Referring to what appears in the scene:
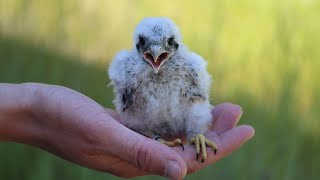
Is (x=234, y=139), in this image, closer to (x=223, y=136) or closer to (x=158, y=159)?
(x=223, y=136)

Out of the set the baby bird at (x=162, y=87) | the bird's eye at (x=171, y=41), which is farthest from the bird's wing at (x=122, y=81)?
the bird's eye at (x=171, y=41)

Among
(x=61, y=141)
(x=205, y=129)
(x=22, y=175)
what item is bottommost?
(x=22, y=175)

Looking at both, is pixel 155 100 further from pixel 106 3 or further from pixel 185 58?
pixel 106 3

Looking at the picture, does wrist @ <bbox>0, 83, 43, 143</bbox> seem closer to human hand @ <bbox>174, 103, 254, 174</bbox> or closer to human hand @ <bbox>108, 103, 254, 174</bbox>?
human hand @ <bbox>108, 103, 254, 174</bbox>

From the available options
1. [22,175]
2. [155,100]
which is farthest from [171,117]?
[22,175]

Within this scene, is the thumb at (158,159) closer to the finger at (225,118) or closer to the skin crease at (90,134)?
the skin crease at (90,134)

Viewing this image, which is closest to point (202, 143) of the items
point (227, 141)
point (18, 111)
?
point (227, 141)

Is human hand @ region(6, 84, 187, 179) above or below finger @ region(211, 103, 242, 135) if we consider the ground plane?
below

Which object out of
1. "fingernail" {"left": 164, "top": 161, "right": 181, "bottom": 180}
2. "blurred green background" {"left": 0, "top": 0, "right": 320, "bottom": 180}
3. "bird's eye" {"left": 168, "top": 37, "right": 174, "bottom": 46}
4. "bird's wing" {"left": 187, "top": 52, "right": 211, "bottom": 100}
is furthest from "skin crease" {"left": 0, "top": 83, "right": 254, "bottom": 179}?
"blurred green background" {"left": 0, "top": 0, "right": 320, "bottom": 180}
